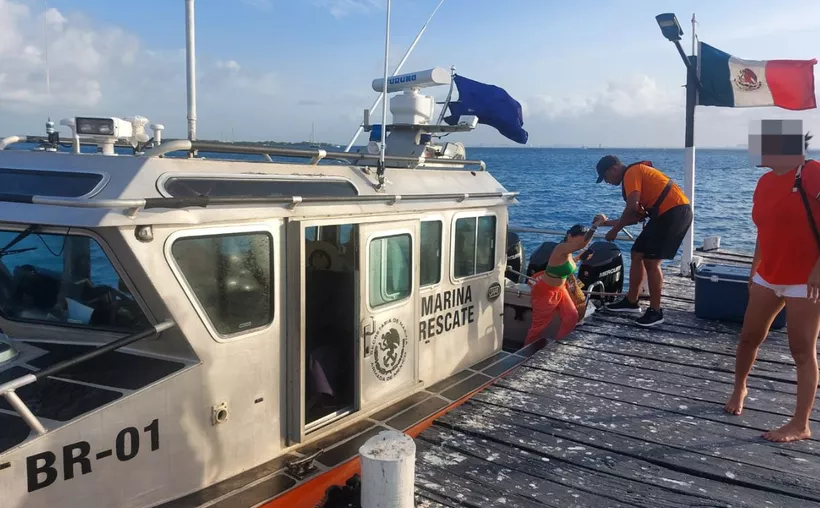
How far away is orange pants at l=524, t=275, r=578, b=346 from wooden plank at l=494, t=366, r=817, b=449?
1.60m

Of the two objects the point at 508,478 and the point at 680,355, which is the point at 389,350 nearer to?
the point at 508,478

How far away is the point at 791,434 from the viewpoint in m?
4.10

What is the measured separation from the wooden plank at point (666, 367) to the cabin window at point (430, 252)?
48.4 inches

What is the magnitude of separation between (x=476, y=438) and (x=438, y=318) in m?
1.52

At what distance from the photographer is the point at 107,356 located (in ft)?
11.6

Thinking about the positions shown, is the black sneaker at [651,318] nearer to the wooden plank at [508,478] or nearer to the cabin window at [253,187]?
the wooden plank at [508,478]

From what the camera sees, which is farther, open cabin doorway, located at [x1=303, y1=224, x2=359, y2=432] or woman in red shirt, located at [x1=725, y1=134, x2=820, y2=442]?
open cabin doorway, located at [x1=303, y1=224, x2=359, y2=432]

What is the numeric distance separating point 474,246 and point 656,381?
2.00 metres

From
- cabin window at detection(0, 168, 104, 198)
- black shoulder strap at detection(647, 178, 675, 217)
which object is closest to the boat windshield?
cabin window at detection(0, 168, 104, 198)

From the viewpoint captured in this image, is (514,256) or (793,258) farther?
(514,256)

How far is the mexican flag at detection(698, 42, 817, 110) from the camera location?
26.7 ft

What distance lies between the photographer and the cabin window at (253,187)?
A: 354cm

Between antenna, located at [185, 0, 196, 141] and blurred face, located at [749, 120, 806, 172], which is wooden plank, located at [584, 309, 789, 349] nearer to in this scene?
blurred face, located at [749, 120, 806, 172]

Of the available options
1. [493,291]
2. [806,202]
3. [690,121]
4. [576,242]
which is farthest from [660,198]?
[690,121]
